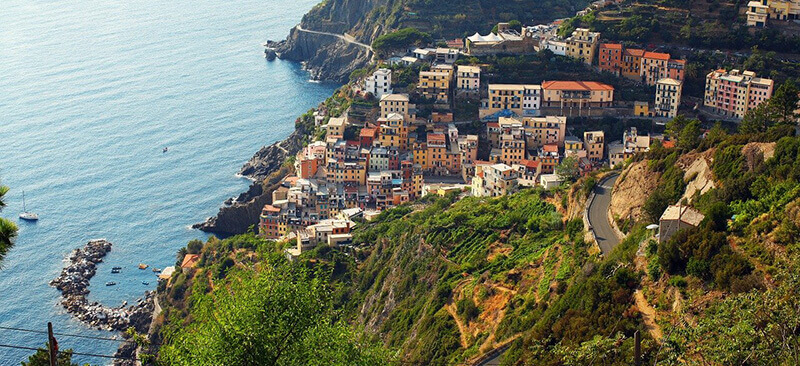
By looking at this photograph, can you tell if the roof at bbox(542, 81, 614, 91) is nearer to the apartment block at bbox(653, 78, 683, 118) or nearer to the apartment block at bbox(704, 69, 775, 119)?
the apartment block at bbox(653, 78, 683, 118)

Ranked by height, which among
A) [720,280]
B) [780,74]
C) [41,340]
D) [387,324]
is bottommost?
[41,340]

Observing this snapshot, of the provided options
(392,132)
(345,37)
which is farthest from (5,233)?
(345,37)

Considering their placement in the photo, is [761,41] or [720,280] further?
[761,41]

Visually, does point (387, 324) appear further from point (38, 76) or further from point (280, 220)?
point (38, 76)

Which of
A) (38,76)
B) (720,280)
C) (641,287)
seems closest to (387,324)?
(641,287)

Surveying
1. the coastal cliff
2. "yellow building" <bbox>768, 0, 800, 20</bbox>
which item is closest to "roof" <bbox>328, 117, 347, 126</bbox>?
the coastal cliff

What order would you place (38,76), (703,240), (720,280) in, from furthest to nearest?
(38,76), (703,240), (720,280)

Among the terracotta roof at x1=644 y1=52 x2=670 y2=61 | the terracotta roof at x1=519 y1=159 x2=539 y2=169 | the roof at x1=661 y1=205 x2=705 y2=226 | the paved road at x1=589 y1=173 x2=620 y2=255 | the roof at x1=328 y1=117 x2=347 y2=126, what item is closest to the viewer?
the roof at x1=661 y1=205 x2=705 y2=226

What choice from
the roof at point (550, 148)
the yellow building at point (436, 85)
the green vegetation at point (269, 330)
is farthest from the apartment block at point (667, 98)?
the green vegetation at point (269, 330)
